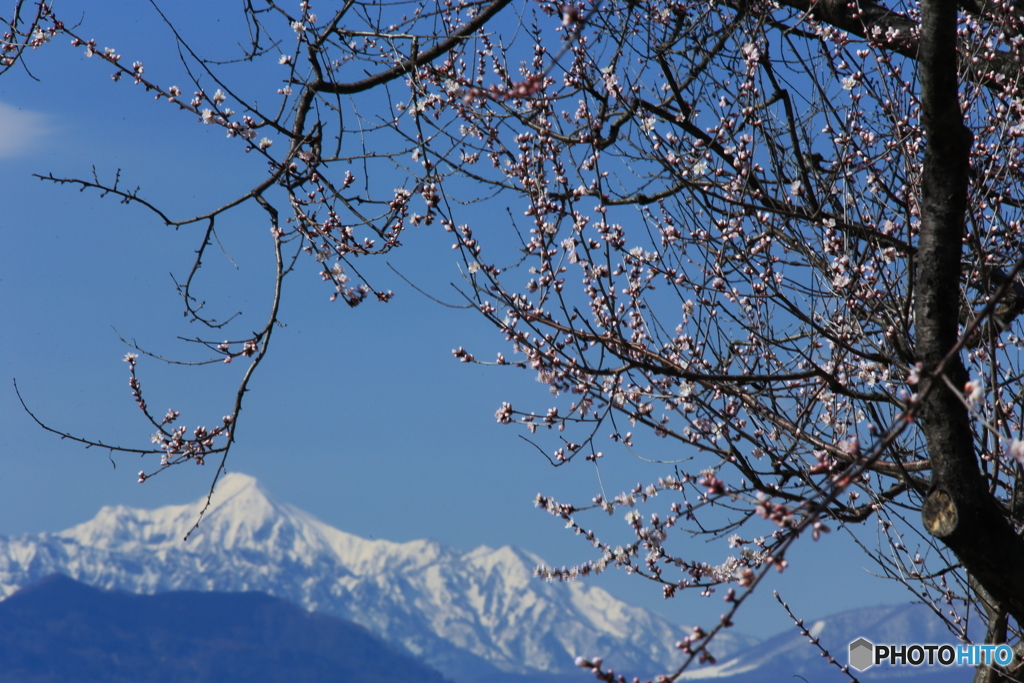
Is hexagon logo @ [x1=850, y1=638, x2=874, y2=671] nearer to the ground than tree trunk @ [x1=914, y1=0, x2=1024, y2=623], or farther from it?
nearer to the ground

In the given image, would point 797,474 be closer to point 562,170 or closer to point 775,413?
point 775,413

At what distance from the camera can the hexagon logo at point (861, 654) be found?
6.85 m

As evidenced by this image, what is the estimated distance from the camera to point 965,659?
582 cm

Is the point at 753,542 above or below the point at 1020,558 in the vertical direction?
above

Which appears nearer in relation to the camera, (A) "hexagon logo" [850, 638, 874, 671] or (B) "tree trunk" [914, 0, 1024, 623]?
(B) "tree trunk" [914, 0, 1024, 623]

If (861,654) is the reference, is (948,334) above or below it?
above

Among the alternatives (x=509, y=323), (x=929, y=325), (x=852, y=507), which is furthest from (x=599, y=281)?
(x=852, y=507)

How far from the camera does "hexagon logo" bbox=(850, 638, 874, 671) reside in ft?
22.5

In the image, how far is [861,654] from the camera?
7.14 m

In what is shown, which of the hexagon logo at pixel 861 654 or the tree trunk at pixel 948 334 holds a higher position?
the tree trunk at pixel 948 334

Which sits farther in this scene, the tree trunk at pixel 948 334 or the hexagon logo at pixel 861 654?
the hexagon logo at pixel 861 654

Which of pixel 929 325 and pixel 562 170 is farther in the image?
pixel 562 170

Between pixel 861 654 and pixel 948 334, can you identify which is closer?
pixel 948 334

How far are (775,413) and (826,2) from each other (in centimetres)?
324
